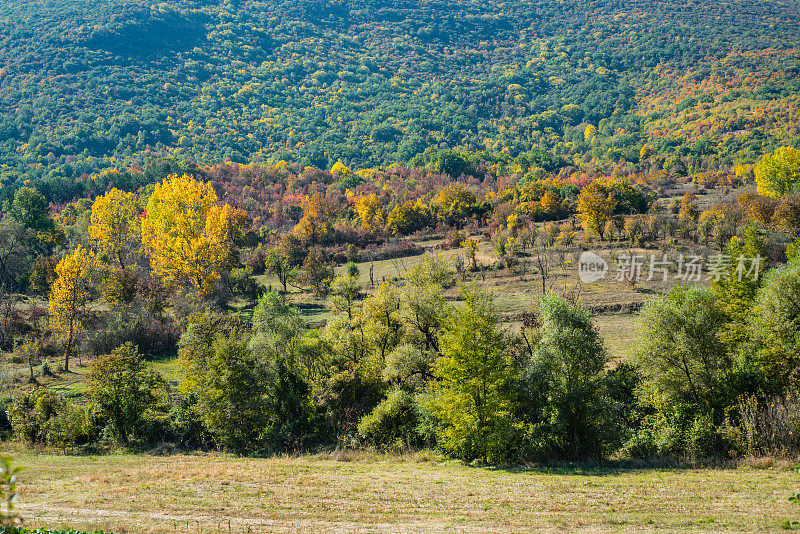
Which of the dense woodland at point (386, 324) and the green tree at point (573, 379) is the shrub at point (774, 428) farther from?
the green tree at point (573, 379)

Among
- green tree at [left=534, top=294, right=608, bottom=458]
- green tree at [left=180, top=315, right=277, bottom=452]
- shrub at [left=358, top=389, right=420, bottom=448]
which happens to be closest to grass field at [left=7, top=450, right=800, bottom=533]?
green tree at [left=534, top=294, right=608, bottom=458]

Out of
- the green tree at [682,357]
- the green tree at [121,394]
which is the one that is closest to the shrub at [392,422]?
the green tree at [121,394]

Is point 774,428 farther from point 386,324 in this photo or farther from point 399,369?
point 386,324

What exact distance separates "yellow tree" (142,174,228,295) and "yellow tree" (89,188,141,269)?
9510 mm

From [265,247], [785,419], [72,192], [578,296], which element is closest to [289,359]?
[785,419]

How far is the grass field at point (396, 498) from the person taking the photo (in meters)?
16.4

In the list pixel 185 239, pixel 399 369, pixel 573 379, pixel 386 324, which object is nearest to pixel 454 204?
pixel 185 239

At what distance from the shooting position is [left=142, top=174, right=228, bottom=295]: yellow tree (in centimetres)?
5144

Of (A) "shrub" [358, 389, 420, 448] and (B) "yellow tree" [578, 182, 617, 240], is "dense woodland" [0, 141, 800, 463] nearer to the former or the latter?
(A) "shrub" [358, 389, 420, 448]

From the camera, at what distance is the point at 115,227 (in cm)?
6600

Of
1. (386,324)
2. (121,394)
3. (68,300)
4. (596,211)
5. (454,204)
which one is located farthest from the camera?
(454,204)

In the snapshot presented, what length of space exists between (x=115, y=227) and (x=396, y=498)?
60242 millimetres

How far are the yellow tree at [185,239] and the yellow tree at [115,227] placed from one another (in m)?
9.51

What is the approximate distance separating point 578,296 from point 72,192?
327 ft
